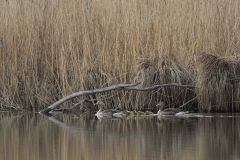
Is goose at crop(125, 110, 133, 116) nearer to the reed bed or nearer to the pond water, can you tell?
the pond water

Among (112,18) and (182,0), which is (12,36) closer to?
(112,18)

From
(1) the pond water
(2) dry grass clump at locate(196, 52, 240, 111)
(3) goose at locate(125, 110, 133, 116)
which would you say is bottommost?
(1) the pond water

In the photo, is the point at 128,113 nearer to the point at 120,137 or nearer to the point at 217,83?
the point at 217,83

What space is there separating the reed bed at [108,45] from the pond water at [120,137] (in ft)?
3.04

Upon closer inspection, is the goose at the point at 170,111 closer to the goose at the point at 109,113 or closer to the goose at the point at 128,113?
the goose at the point at 128,113

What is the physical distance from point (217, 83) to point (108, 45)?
2.08 m

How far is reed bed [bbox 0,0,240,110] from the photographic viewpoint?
11.9 metres

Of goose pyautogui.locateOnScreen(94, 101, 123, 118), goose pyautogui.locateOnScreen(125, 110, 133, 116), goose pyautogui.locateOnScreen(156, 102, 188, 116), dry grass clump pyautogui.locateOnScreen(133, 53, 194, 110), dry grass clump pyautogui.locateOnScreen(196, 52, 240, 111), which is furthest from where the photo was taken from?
dry grass clump pyautogui.locateOnScreen(133, 53, 194, 110)

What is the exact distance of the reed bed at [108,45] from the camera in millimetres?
11938

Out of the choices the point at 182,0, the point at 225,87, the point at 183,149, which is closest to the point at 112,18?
the point at 182,0

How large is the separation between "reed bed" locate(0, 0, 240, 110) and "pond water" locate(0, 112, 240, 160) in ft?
3.04

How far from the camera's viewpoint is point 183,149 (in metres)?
7.38

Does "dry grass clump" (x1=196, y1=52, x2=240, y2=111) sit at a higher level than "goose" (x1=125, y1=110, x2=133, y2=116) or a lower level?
higher

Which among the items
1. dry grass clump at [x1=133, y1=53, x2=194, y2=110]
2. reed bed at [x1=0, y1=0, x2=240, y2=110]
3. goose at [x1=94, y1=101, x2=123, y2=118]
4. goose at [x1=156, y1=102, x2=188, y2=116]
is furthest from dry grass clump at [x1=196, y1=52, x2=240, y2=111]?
goose at [x1=94, y1=101, x2=123, y2=118]
